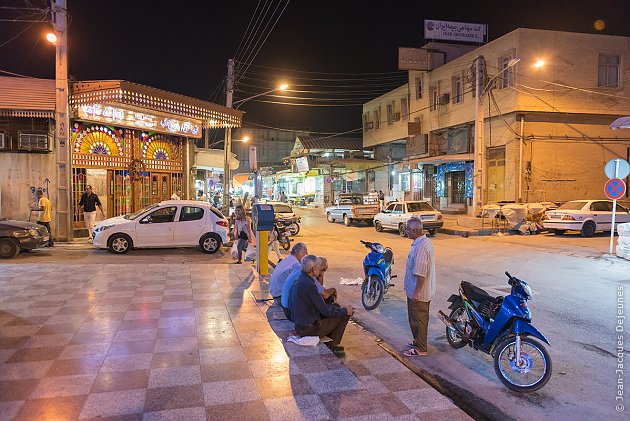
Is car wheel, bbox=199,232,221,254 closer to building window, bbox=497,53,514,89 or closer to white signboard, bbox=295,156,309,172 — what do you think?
building window, bbox=497,53,514,89

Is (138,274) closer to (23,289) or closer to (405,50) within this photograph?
(23,289)

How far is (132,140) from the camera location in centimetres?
1927

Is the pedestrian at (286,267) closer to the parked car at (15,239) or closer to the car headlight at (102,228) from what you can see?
the car headlight at (102,228)

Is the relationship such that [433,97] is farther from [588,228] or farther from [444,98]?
[588,228]

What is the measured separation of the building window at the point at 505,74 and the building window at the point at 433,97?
254 inches

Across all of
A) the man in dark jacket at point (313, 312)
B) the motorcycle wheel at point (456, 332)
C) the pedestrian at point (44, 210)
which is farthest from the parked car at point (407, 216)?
the man in dark jacket at point (313, 312)

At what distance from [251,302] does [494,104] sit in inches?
877

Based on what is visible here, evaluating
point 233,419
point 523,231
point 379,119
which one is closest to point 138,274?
point 233,419

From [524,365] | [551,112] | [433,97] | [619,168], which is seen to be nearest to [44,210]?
[524,365]

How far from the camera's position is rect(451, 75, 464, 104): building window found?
2864 centimetres

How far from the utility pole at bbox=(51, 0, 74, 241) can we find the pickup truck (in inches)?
583

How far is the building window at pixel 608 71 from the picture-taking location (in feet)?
83.0

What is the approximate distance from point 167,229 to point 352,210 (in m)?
13.5

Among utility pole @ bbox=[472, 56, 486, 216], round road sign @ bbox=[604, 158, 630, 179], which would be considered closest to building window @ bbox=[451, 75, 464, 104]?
utility pole @ bbox=[472, 56, 486, 216]
